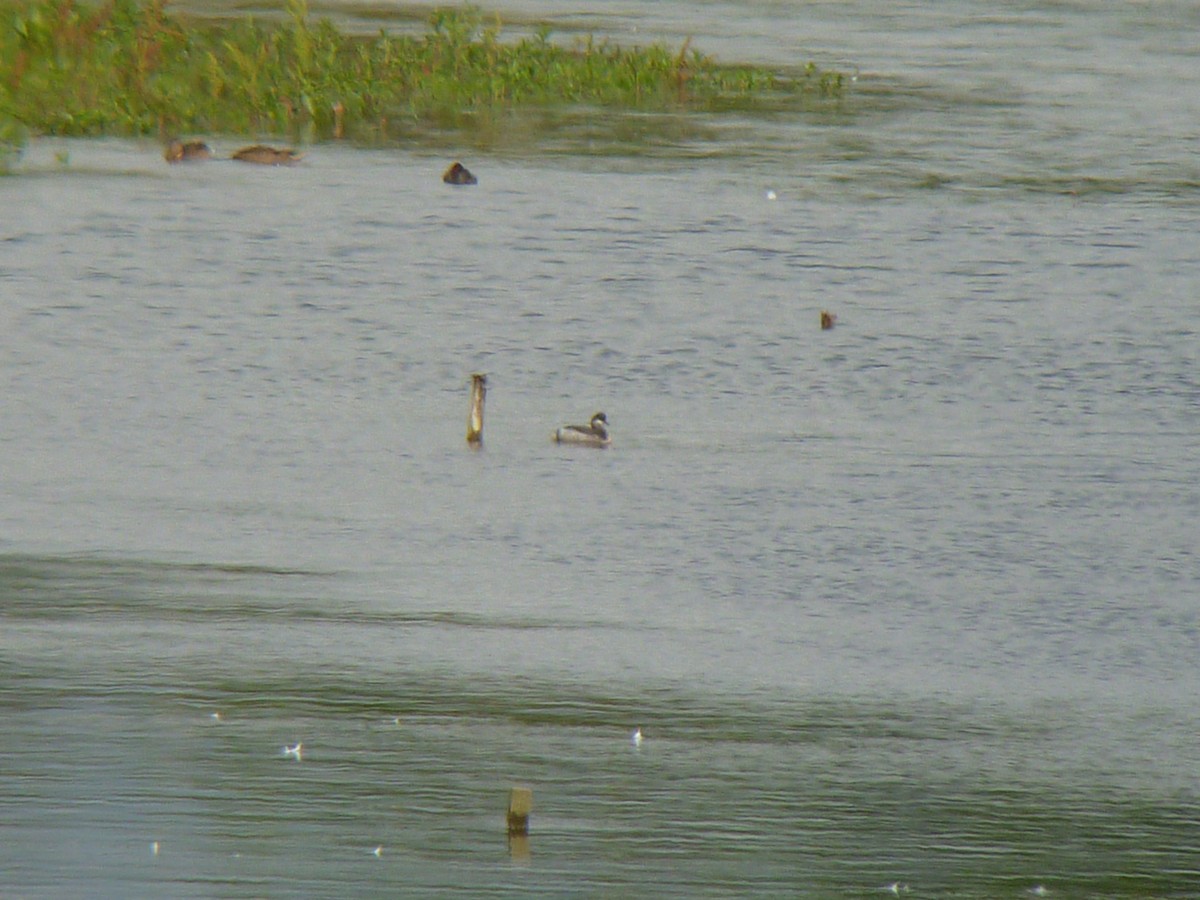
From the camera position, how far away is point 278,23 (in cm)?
2659

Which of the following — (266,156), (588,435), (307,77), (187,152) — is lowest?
(588,435)

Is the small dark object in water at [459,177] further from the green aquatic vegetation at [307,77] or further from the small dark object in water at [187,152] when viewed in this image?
the green aquatic vegetation at [307,77]

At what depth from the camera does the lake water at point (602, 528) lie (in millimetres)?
7180

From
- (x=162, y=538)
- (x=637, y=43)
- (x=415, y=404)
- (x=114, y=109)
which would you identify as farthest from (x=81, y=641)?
(x=637, y=43)

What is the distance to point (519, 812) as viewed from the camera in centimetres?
702

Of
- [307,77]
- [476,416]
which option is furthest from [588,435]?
[307,77]

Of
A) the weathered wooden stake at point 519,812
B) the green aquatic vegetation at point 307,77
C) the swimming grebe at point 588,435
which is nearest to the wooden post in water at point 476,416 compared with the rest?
the swimming grebe at point 588,435

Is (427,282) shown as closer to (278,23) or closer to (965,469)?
(965,469)

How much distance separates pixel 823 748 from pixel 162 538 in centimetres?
314

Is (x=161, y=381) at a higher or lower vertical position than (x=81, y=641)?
higher

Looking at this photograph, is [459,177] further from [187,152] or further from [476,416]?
[476,416]

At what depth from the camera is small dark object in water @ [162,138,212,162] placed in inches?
791

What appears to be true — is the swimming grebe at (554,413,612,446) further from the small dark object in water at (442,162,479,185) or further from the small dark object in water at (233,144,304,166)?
the small dark object in water at (233,144,304,166)

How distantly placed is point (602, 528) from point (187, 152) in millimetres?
10386
